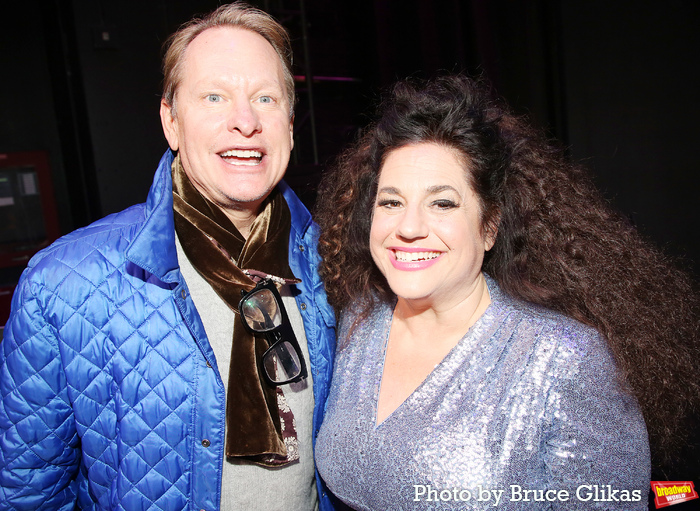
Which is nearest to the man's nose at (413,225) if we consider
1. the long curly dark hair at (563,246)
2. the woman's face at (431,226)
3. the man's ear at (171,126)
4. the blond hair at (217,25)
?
the woman's face at (431,226)

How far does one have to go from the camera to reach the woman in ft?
3.88

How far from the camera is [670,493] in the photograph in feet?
5.41

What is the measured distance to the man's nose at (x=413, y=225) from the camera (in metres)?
1.33

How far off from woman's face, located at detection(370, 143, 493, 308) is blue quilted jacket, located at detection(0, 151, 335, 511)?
1.95 feet

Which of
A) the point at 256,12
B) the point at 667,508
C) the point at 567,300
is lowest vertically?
the point at 667,508

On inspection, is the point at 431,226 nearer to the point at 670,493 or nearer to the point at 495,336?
the point at 495,336

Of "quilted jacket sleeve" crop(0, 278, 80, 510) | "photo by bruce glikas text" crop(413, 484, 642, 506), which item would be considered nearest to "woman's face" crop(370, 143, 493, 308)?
"photo by bruce glikas text" crop(413, 484, 642, 506)

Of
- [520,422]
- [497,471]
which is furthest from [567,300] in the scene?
[497,471]

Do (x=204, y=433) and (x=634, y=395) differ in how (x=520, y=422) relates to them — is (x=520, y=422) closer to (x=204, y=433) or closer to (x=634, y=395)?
(x=634, y=395)

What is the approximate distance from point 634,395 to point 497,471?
415 mm

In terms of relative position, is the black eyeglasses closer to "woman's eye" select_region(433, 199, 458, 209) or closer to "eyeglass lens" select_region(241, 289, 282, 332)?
"eyeglass lens" select_region(241, 289, 282, 332)

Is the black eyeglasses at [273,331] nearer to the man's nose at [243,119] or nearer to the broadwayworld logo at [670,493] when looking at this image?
the man's nose at [243,119]

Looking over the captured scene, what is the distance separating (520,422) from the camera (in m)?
1.20

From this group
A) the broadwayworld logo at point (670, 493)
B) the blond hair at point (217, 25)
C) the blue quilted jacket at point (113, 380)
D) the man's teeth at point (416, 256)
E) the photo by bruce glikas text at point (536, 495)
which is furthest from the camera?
the broadwayworld logo at point (670, 493)
